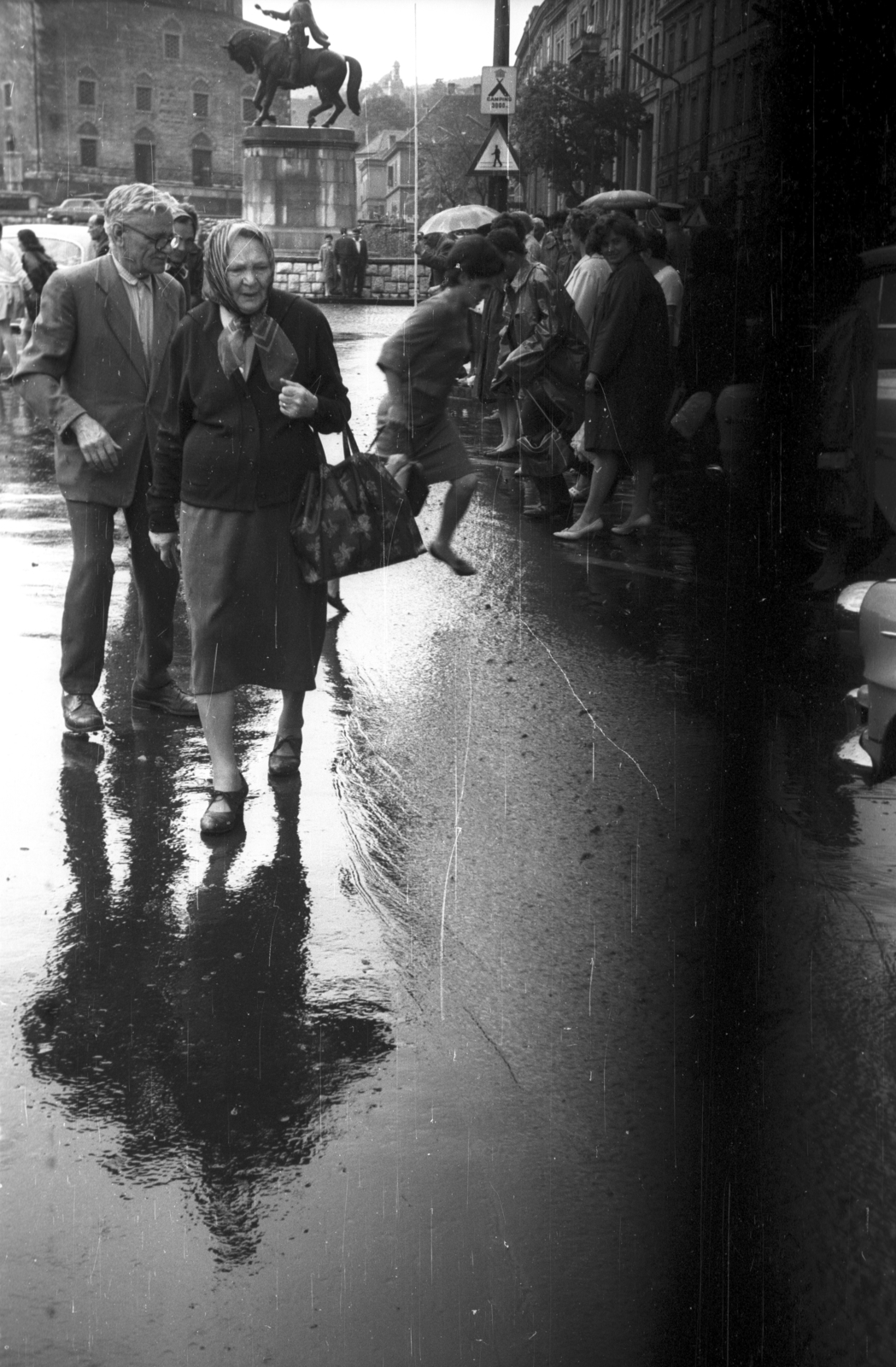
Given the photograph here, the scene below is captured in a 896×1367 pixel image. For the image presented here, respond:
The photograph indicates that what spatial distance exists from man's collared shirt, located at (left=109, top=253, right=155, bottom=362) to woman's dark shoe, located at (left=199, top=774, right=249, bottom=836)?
A: 1.81m

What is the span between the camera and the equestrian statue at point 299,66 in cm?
4416

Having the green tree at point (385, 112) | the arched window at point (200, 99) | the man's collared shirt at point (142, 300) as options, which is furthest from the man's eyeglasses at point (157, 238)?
the arched window at point (200, 99)

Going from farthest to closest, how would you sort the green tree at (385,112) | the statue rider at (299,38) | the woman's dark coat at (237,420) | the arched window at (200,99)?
the arched window at (200,99) < the green tree at (385,112) < the statue rider at (299,38) < the woman's dark coat at (237,420)

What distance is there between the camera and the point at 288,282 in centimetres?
4297

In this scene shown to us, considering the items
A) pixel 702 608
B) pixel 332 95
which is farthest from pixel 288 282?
pixel 702 608

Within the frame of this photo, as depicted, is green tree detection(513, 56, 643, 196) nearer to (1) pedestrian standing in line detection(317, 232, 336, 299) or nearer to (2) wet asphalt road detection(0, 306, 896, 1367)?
(2) wet asphalt road detection(0, 306, 896, 1367)

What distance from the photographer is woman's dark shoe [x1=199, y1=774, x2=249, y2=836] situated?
16.7 ft

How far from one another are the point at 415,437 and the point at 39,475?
645cm

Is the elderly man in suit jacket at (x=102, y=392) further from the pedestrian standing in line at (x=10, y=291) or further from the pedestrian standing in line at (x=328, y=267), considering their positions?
the pedestrian standing in line at (x=328, y=267)

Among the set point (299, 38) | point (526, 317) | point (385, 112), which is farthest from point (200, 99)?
point (526, 317)

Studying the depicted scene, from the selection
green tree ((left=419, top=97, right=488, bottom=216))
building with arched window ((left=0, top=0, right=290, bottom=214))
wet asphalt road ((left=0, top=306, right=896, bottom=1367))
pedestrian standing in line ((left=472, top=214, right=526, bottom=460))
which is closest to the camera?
wet asphalt road ((left=0, top=306, right=896, bottom=1367))

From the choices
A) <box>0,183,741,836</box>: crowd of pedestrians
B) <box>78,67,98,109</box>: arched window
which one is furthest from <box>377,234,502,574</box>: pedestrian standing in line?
<box>78,67,98,109</box>: arched window

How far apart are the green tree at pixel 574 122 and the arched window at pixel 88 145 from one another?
3638 inches

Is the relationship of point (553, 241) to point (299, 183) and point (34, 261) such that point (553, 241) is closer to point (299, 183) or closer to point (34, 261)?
point (34, 261)
